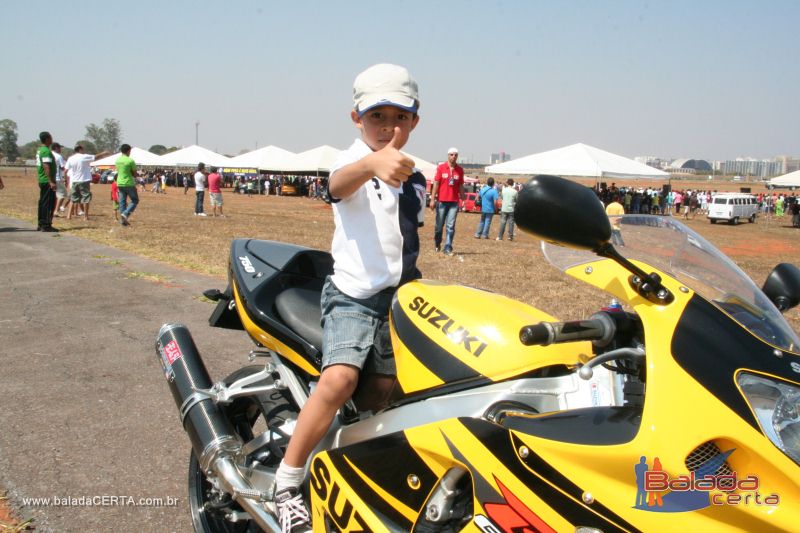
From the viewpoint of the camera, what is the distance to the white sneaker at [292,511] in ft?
7.55

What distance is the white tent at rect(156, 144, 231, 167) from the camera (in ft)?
148

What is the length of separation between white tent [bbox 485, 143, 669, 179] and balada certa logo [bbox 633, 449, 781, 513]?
26.4m

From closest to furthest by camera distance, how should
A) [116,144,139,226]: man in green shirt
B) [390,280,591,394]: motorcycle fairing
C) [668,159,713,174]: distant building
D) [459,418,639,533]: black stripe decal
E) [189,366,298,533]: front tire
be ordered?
1. [459,418,639,533]: black stripe decal
2. [390,280,591,394]: motorcycle fairing
3. [189,366,298,533]: front tire
4. [116,144,139,226]: man in green shirt
5. [668,159,713,174]: distant building

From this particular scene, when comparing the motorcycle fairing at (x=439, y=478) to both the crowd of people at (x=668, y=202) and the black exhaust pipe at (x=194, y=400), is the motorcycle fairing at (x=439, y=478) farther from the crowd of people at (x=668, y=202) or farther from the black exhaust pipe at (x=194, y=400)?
the crowd of people at (x=668, y=202)

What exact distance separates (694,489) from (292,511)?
4.66ft

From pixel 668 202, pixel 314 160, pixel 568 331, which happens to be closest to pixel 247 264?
pixel 568 331

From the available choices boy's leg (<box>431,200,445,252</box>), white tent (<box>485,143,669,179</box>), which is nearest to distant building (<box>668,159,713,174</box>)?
white tent (<box>485,143,669,179</box>)

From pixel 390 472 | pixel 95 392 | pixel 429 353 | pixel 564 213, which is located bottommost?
pixel 95 392

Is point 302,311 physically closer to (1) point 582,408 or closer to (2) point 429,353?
(2) point 429,353

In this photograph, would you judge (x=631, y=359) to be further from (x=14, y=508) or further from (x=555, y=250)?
(x=14, y=508)

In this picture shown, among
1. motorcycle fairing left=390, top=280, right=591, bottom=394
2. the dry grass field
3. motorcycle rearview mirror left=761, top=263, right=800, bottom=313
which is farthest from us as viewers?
the dry grass field

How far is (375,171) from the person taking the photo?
1986 millimetres

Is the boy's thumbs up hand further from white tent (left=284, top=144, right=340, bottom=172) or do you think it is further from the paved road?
white tent (left=284, top=144, right=340, bottom=172)

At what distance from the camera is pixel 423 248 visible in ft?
44.7
